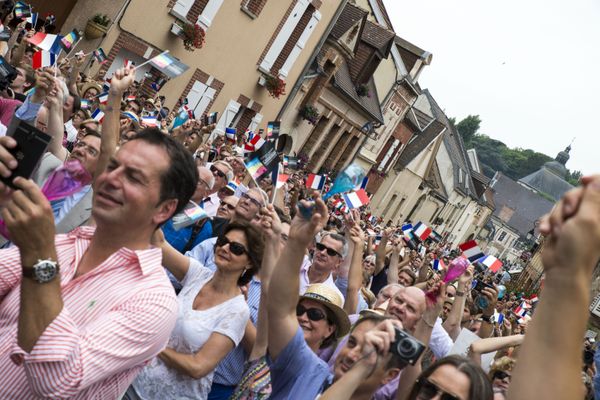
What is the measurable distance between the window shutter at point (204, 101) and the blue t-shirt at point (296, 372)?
16511mm

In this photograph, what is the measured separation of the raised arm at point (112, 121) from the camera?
380 cm

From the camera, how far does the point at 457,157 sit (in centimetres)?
6166

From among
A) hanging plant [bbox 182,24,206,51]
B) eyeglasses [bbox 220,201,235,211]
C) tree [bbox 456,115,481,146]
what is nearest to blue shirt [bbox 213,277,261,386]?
eyeglasses [bbox 220,201,235,211]

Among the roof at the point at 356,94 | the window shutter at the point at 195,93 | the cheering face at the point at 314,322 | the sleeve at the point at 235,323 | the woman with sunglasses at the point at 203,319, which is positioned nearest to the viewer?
the woman with sunglasses at the point at 203,319

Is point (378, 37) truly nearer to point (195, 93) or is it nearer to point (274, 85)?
point (274, 85)

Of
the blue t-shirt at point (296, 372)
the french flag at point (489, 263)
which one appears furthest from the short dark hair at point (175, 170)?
the french flag at point (489, 263)

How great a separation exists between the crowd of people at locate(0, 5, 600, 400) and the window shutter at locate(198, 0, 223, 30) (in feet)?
39.9

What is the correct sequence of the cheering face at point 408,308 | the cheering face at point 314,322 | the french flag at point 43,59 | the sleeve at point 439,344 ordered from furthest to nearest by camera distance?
the french flag at point 43,59 < the sleeve at point 439,344 < the cheering face at point 408,308 < the cheering face at point 314,322

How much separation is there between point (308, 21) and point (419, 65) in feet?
56.7

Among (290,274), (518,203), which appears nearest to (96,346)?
(290,274)

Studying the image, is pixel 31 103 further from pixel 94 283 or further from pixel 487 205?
pixel 487 205

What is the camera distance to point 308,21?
2178 centimetres

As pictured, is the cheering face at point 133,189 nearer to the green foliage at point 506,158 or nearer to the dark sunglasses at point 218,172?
the dark sunglasses at point 218,172

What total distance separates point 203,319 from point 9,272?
4.60 feet
